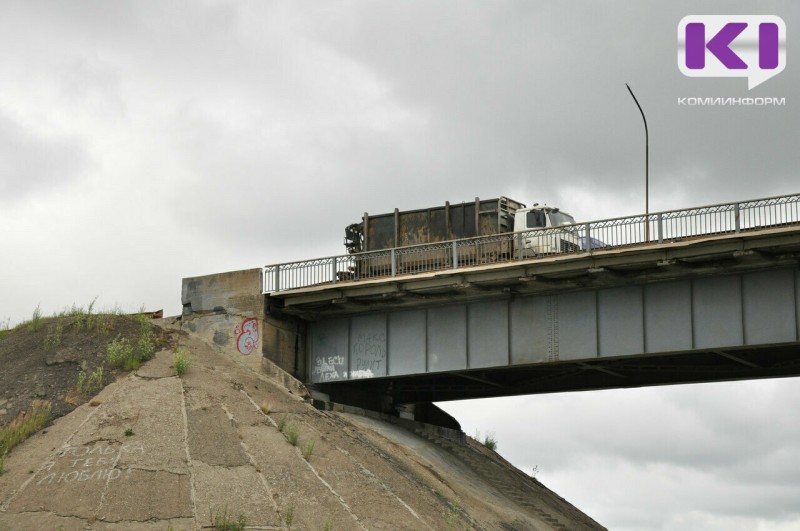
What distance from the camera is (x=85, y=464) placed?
3062 cm

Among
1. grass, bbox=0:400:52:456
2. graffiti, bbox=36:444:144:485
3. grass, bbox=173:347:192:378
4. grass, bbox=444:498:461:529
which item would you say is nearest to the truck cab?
grass, bbox=444:498:461:529

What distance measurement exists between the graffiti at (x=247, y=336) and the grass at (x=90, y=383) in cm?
709

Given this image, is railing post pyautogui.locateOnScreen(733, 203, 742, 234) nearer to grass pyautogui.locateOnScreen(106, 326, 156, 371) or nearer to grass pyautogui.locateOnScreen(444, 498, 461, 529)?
grass pyautogui.locateOnScreen(444, 498, 461, 529)

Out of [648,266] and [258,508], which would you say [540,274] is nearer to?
[648,266]

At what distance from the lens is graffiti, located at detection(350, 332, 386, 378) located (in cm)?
4272

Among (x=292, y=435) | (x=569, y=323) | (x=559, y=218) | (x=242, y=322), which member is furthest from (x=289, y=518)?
(x=559, y=218)

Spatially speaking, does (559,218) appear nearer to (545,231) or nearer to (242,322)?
(545,231)

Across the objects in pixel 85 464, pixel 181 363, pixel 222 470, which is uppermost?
pixel 181 363

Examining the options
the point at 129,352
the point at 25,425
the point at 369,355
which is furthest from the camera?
the point at 369,355

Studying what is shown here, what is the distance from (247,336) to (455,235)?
8.94 m

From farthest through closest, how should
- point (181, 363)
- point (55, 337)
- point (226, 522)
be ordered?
point (55, 337) → point (181, 363) → point (226, 522)

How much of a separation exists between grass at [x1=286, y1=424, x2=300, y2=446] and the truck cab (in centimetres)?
1026

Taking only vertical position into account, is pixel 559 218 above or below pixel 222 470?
above

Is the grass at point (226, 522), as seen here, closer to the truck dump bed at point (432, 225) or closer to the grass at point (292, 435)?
the grass at point (292, 435)
